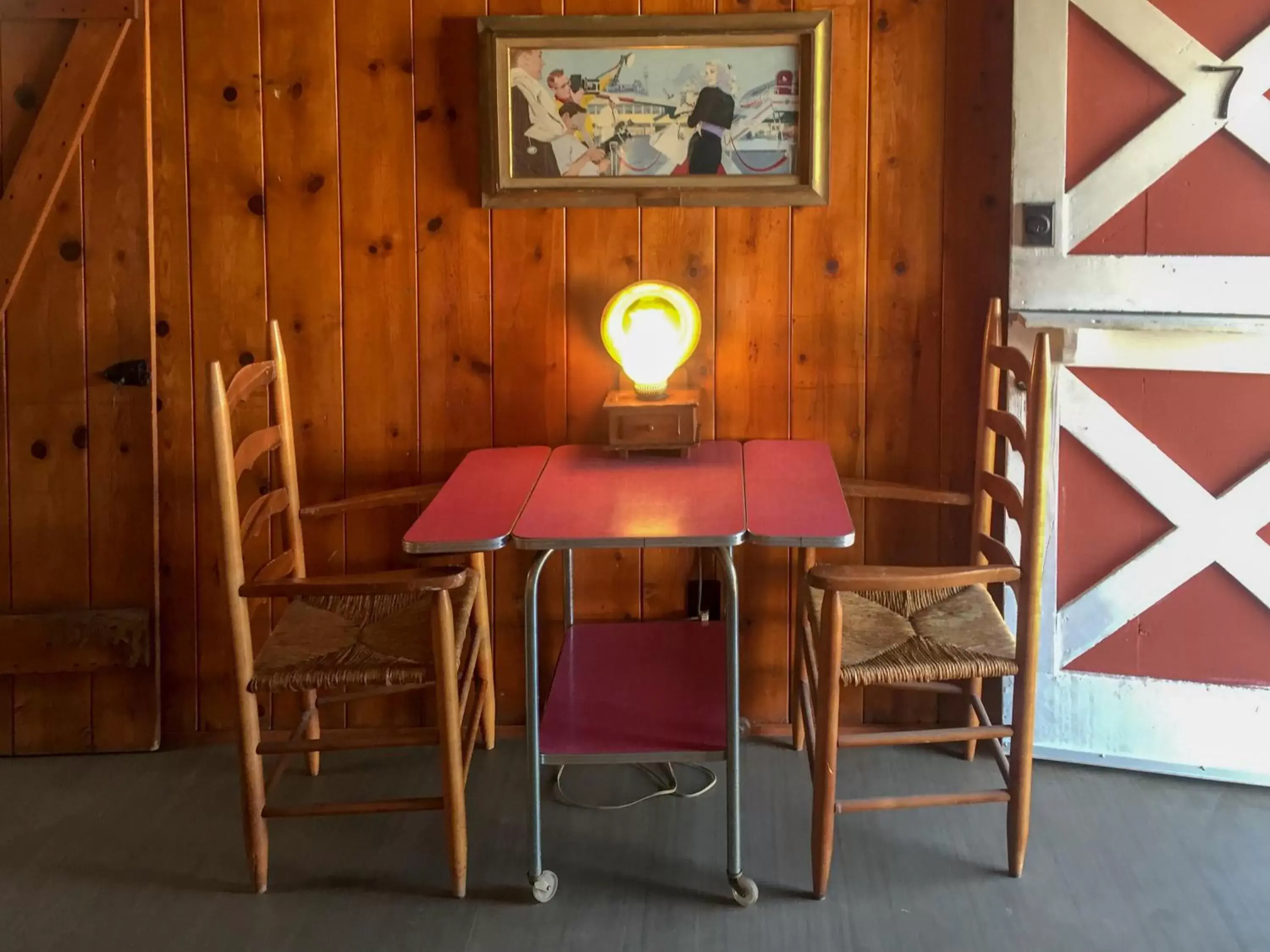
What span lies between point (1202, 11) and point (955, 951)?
5.81 feet

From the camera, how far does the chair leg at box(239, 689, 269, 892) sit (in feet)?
7.05

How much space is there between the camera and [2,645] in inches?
104

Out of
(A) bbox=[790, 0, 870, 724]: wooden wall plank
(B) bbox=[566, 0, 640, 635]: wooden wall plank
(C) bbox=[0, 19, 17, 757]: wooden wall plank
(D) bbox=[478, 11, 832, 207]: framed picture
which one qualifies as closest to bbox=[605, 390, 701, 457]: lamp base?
(B) bbox=[566, 0, 640, 635]: wooden wall plank

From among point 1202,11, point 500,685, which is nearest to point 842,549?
point 500,685

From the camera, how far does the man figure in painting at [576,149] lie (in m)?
2.55

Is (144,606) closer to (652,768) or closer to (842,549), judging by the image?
(652,768)

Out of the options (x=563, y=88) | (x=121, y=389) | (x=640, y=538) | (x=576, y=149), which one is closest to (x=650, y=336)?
(x=576, y=149)

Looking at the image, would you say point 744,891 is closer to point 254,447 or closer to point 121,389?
point 254,447

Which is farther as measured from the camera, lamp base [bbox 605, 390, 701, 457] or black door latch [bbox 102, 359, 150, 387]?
black door latch [bbox 102, 359, 150, 387]

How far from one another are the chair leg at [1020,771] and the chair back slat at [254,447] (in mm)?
1403

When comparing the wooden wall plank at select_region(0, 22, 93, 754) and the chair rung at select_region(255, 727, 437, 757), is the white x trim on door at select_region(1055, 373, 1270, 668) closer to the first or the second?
the chair rung at select_region(255, 727, 437, 757)

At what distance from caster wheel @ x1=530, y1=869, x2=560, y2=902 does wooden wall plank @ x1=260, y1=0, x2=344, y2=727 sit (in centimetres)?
90

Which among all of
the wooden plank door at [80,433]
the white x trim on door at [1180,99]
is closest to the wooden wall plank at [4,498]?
the wooden plank door at [80,433]

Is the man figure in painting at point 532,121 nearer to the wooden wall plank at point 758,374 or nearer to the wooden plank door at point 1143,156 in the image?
the wooden wall plank at point 758,374
